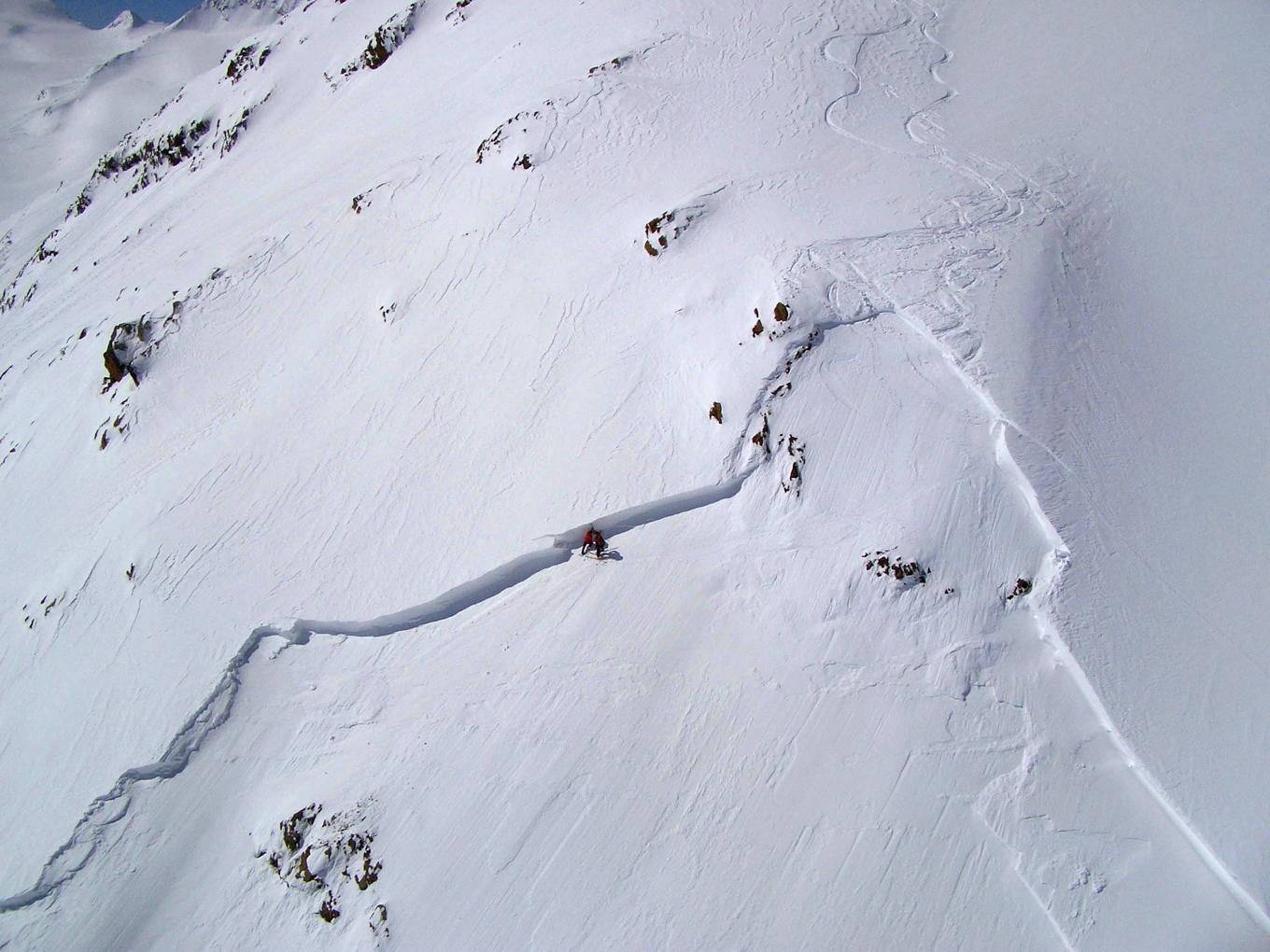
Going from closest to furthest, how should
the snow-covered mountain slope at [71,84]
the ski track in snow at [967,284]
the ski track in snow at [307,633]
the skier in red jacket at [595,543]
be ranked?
the ski track in snow at [967,284], the skier in red jacket at [595,543], the ski track in snow at [307,633], the snow-covered mountain slope at [71,84]

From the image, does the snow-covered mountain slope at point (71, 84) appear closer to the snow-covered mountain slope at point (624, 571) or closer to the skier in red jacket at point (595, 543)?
the snow-covered mountain slope at point (624, 571)

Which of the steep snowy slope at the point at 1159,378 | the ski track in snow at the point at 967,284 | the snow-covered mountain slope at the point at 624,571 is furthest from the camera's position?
the snow-covered mountain slope at the point at 624,571

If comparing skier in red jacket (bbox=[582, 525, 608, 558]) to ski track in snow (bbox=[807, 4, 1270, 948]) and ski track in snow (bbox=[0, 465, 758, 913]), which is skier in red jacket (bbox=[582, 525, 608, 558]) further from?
ski track in snow (bbox=[807, 4, 1270, 948])

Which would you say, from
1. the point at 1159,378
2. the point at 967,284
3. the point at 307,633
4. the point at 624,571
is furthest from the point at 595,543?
the point at 1159,378

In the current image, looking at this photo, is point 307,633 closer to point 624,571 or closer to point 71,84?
point 624,571

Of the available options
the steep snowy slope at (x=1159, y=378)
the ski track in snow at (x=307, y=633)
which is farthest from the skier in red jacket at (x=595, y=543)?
the steep snowy slope at (x=1159, y=378)

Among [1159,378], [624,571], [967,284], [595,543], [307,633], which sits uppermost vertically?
[967,284]
